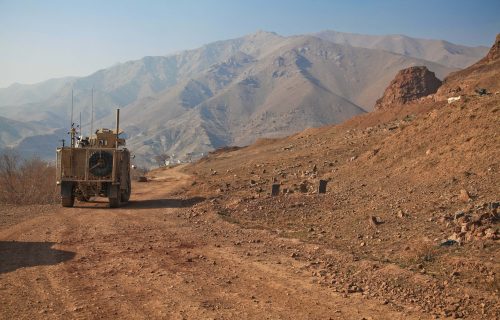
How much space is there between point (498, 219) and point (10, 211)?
16.2 metres

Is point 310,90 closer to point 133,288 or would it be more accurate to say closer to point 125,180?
point 125,180

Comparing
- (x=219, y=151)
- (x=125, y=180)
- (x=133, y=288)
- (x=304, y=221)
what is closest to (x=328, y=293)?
(x=133, y=288)

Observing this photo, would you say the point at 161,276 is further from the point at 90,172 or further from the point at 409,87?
the point at 409,87

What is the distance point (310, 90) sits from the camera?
196750 mm

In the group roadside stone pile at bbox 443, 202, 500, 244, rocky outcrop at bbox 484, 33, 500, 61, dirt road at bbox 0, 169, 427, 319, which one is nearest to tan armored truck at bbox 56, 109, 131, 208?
dirt road at bbox 0, 169, 427, 319

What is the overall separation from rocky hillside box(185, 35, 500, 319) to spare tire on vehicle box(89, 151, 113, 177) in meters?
4.23

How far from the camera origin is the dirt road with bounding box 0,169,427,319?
24.5ft

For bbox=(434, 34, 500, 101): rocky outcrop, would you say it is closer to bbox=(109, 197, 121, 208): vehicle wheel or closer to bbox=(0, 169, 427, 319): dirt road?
bbox=(109, 197, 121, 208): vehicle wheel

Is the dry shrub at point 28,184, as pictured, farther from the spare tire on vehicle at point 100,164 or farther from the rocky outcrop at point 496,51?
the rocky outcrop at point 496,51

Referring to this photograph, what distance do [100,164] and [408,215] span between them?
1224 cm

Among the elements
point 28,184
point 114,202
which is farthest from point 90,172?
point 28,184

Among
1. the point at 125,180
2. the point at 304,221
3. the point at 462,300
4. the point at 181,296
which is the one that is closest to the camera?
the point at 462,300

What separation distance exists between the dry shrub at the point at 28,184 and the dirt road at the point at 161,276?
1221 centimetres

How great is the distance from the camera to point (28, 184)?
31125 mm
